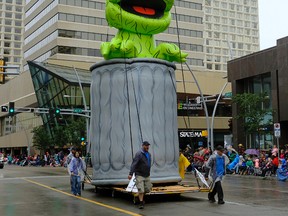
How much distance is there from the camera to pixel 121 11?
15.1 m

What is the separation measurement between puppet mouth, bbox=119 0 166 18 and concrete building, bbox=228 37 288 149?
18.0 m

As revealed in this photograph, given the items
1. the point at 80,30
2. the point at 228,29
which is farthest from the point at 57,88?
the point at 228,29

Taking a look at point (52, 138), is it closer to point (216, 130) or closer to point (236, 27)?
point (216, 130)

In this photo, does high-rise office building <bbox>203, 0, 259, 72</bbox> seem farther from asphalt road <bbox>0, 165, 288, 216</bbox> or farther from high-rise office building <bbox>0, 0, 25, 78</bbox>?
asphalt road <bbox>0, 165, 288, 216</bbox>

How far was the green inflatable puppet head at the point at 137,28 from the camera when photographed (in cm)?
1491

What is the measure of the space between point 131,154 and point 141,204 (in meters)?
2.72

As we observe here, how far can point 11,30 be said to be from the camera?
14500 centimetres

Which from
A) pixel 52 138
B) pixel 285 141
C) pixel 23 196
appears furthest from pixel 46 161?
pixel 23 196

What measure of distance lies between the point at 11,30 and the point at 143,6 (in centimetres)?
13859

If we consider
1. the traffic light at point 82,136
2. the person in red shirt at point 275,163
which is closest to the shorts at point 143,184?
the person in red shirt at point 275,163

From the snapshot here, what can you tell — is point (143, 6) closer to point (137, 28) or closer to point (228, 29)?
point (137, 28)

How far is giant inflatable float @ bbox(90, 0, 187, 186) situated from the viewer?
14289 mm

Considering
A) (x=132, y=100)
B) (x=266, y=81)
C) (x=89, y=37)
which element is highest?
(x=89, y=37)

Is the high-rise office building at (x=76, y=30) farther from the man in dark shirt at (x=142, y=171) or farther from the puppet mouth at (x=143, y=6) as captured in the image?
the man in dark shirt at (x=142, y=171)
